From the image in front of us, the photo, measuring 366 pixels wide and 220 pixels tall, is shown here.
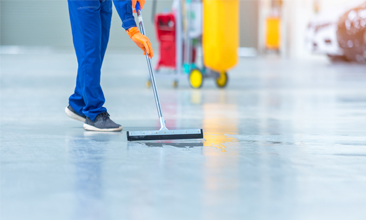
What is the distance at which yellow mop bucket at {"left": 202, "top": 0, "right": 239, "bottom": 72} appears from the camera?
501 centimetres

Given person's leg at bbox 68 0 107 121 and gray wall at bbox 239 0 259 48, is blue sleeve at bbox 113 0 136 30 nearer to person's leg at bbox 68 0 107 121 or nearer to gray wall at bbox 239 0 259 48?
person's leg at bbox 68 0 107 121

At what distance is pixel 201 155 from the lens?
6.70 ft

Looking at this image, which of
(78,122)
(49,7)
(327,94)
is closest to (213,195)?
(78,122)

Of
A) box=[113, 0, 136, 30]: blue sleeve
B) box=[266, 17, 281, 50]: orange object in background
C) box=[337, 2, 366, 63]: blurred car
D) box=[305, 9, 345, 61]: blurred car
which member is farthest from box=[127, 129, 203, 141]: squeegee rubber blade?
box=[266, 17, 281, 50]: orange object in background

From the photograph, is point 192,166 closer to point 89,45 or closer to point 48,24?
point 89,45

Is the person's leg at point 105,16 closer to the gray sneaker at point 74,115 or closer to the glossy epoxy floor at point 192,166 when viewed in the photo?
the gray sneaker at point 74,115

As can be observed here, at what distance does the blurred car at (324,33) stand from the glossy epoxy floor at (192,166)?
609 centimetres

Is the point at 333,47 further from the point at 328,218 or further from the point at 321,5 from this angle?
the point at 328,218

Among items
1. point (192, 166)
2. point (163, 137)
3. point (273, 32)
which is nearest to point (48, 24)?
point (273, 32)

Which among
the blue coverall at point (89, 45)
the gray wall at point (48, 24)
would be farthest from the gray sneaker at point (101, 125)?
the gray wall at point (48, 24)

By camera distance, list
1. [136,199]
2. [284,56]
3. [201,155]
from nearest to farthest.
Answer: [136,199] < [201,155] < [284,56]

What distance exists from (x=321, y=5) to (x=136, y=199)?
12.8 metres

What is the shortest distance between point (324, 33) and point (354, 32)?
1165mm

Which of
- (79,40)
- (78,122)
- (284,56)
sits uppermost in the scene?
(79,40)
